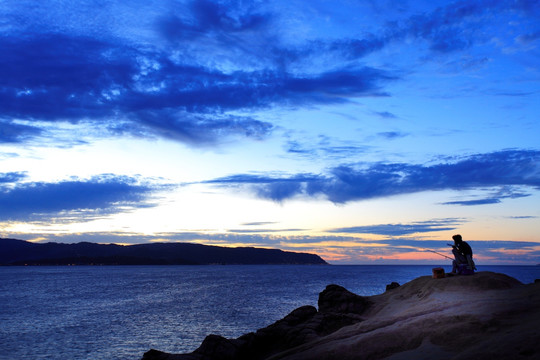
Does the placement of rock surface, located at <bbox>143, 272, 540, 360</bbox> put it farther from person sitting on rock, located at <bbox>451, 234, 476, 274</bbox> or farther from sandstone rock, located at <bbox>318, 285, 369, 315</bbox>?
person sitting on rock, located at <bbox>451, 234, 476, 274</bbox>

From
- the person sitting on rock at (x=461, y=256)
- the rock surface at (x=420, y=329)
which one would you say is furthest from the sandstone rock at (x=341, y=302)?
the person sitting on rock at (x=461, y=256)

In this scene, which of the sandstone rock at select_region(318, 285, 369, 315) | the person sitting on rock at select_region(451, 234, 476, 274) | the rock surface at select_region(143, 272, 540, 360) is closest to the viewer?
the rock surface at select_region(143, 272, 540, 360)

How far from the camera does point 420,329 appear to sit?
15.6 metres

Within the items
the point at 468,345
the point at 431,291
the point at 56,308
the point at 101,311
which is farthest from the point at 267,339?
the point at 56,308

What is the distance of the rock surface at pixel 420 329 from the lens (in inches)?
513

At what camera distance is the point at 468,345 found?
43.4 ft

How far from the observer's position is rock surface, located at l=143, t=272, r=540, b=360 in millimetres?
13039

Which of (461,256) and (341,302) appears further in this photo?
(341,302)

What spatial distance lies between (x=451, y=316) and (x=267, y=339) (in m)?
9.97

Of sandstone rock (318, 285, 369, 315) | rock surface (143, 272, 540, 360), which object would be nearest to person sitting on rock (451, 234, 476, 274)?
rock surface (143, 272, 540, 360)

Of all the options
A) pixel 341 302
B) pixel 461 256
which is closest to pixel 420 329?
pixel 461 256

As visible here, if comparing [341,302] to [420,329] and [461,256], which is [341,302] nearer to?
[461,256]

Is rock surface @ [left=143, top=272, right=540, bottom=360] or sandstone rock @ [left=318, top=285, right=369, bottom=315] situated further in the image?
sandstone rock @ [left=318, top=285, right=369, bottom=315]

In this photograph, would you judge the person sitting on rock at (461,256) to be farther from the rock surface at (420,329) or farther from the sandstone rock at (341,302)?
the sandstone rock at (341,302)
